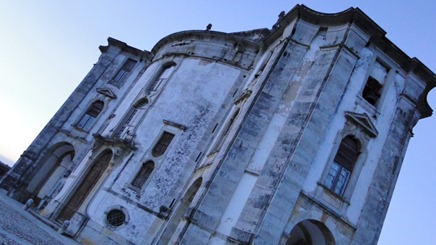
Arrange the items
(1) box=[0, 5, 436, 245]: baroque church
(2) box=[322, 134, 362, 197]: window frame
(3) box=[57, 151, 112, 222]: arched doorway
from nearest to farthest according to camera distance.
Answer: (1) box=[0, 5, 436, 245]: baroque church → (2) box=[322, 134, 362, 197]: window frame → (3) box=[57, 151, 112, 222]: arched doorway

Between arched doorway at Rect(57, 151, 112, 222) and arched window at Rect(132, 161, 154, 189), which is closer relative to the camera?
arched window at Rect(132, 161, 154, 189)

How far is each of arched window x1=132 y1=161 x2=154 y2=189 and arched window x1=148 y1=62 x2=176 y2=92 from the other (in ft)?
16.5

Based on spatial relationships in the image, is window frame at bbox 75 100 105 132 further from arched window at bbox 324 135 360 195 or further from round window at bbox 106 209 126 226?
arched window at bbox 324 135 360 195

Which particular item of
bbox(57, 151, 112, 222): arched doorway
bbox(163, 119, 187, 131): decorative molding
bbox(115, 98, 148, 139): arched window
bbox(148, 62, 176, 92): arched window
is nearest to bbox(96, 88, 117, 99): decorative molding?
bbox(148, 62, 176, 92): arched window

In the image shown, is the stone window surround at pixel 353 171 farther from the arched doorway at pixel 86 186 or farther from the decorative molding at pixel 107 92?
the decorative molding at pixel 107 92

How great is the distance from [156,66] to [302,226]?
42.9ft

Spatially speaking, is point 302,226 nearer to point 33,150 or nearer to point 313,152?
point 313,152

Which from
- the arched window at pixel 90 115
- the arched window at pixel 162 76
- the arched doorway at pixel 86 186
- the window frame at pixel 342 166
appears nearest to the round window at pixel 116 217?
the arched doorway at pixel 86 186

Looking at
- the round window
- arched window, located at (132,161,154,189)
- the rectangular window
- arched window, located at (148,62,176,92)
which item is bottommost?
the round window

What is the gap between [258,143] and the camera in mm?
13398

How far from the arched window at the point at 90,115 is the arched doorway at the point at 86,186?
6.75m

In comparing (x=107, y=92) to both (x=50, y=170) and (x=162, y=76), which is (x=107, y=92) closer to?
(x=162, y=76)

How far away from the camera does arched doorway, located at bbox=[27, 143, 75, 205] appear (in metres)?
23.2

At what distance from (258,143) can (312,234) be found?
12.9 ft
